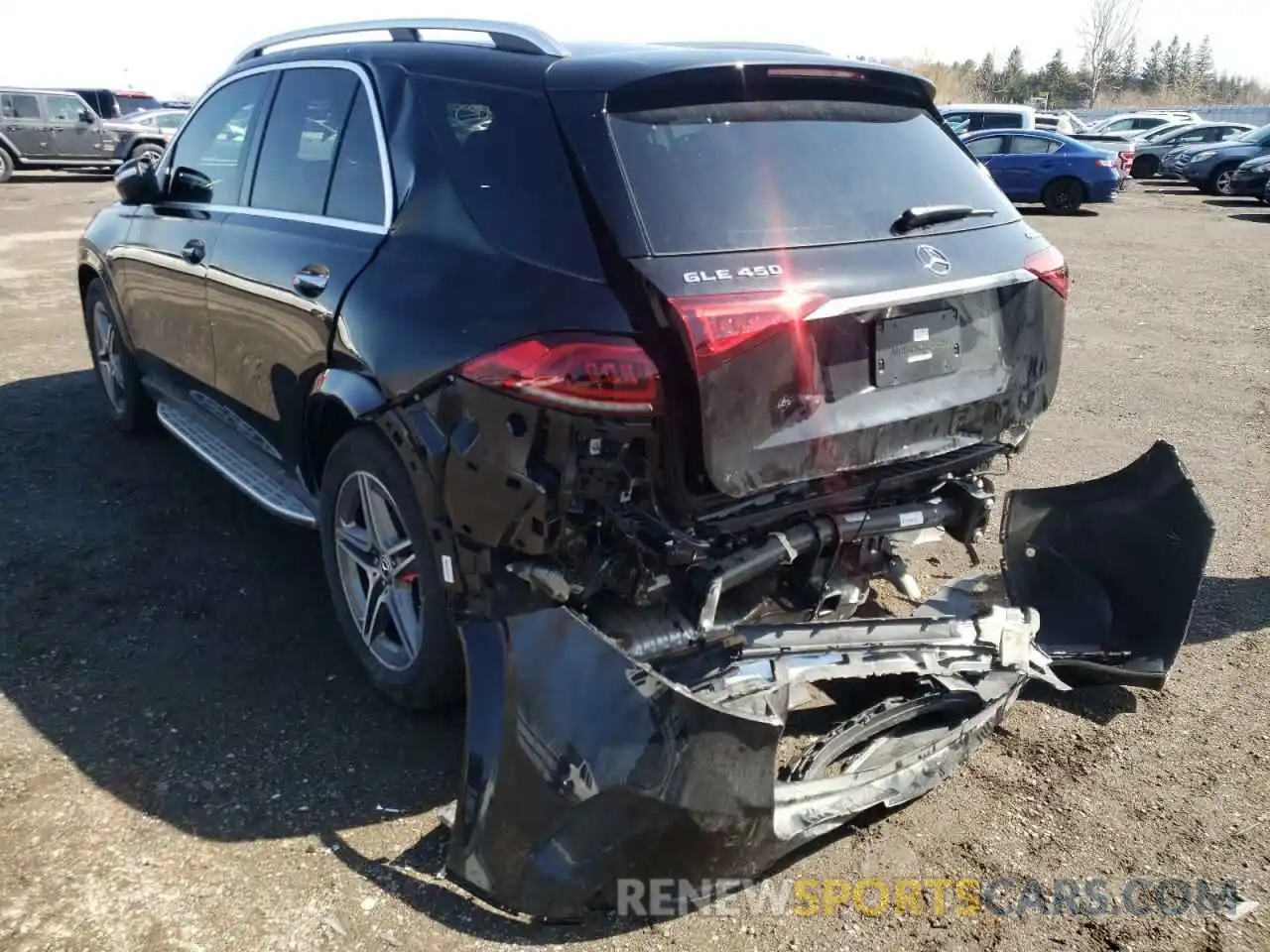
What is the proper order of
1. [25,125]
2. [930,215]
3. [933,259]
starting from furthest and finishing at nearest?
[25,125], [930,215], [933,259]

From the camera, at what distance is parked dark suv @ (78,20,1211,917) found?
2.41 m

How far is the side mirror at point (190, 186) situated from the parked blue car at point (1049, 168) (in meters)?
17.1

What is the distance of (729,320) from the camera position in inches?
96.7

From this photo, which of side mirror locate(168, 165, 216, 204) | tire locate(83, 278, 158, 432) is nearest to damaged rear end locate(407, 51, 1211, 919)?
side mirror locate(168, 165, 216, 204)

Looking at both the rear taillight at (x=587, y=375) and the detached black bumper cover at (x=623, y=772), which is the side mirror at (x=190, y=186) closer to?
the rear taillight at (x=587, y=375)

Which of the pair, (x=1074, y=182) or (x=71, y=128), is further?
(x=71, y=128)

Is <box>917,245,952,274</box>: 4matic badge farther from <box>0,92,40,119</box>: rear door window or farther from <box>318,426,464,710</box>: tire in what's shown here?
<box>0,92,40,119</box>: rear door window

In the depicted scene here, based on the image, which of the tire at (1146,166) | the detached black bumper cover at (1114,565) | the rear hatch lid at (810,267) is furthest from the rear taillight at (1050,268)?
the tire at (1146,166)

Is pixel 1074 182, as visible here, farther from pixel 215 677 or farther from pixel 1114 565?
pixel 215 677

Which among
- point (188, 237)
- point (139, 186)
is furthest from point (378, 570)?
point (139, 186)

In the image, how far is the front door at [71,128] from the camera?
21.9 metres

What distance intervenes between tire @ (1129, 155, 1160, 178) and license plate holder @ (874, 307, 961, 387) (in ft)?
95.7

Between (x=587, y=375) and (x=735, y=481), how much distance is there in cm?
47

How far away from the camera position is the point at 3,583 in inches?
164
